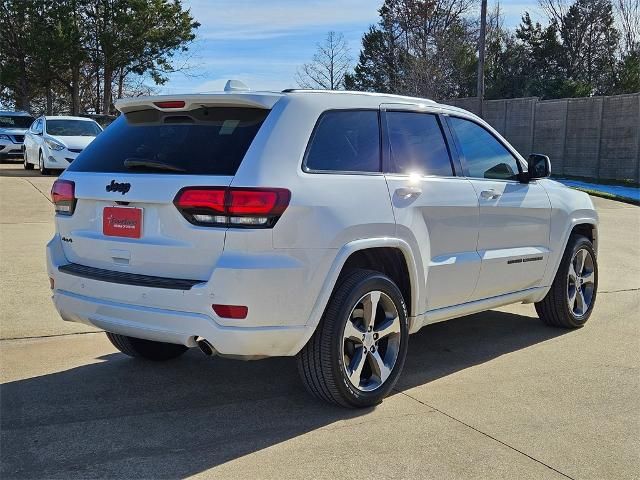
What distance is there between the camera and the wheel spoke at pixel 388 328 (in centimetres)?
452

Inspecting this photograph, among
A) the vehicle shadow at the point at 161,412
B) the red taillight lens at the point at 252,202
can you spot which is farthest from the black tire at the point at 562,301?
the red taillight lens at the point at 252,202

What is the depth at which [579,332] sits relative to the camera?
6.43 meters

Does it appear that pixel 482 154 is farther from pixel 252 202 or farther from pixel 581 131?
pixel 581 131

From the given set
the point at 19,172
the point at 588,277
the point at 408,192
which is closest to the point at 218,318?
the point at 408,192

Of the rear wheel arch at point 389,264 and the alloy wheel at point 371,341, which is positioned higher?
the rear wheel arch at point 389,264

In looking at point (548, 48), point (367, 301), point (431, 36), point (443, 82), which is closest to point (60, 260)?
point (367, 301)

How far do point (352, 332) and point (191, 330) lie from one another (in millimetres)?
967

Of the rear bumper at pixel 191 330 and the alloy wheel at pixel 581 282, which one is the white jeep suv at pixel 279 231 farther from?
the alloy wheel at pixel 581 282

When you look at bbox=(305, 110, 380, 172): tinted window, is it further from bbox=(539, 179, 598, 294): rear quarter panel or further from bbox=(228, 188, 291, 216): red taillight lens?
bbox=(539, 179, 598, 294): rear quarter panel

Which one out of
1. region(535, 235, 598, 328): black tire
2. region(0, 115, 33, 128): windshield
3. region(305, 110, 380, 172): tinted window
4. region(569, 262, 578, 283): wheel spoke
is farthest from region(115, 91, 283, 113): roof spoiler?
region(0, 115, 33, 128): windshield

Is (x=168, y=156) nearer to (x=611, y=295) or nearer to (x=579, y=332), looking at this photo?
(x=579, y=332)

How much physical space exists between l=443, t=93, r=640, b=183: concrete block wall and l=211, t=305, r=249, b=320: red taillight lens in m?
20.9

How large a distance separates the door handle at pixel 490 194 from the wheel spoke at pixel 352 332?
1.55 m

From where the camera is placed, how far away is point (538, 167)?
19.5 ft
